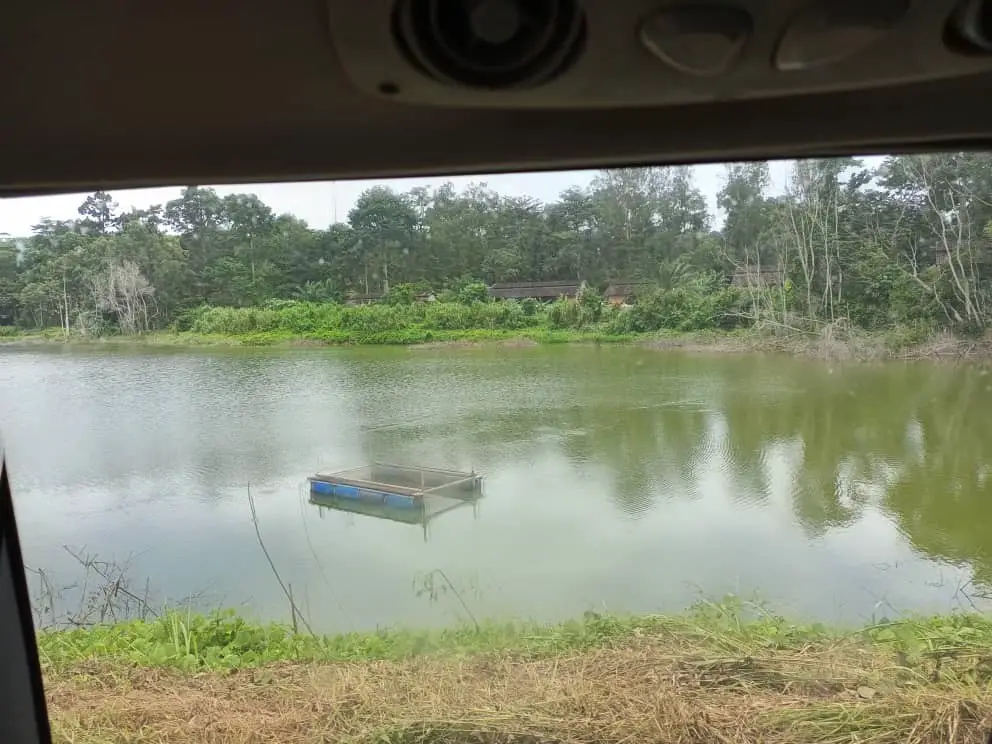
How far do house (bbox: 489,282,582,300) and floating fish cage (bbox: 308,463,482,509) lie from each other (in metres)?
0.47

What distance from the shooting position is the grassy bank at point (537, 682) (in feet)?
4.93

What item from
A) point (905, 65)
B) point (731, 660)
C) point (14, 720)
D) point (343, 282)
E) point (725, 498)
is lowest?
point (731, 660)

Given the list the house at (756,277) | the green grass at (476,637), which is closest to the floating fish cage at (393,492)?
the green grass at (476,637)

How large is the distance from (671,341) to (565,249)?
35cm

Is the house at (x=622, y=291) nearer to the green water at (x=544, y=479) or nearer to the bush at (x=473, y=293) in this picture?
the green water at (x=544, y=479)

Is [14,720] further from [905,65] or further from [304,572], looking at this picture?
[905,65]

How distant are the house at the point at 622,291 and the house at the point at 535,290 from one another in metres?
0.08

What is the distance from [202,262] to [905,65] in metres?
1.37

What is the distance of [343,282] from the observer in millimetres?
1582

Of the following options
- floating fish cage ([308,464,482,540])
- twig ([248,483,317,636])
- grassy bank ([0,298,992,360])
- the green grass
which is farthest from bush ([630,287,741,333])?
twig ([248,483,317,636])

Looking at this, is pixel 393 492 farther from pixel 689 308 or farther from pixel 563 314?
pixel 689 308

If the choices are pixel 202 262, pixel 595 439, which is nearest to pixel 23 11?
pixel 202 262

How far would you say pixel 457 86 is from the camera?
767mm

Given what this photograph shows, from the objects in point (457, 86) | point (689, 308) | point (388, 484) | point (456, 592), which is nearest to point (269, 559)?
point (388, 484)
